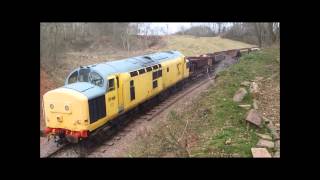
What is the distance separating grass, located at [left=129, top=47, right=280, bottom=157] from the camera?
12141 mm

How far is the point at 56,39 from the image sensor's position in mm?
33438

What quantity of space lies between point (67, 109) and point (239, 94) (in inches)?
301

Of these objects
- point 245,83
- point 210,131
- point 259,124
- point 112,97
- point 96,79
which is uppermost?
point 96,79

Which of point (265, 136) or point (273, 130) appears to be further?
point (273, 130)

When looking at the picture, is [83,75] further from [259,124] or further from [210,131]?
[259,124]

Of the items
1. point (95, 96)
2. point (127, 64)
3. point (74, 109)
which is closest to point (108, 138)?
point (95, 96)

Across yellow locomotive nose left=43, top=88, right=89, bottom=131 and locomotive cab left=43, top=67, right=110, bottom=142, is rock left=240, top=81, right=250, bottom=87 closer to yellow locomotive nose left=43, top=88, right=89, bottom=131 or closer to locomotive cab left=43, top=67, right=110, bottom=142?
locomotive cab left=43, top=67, right=110, bottom=142

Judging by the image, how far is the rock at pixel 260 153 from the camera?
10.8 metres

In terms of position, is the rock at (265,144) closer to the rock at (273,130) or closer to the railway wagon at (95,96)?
the rock at (273,130)

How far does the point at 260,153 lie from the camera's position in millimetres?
10953

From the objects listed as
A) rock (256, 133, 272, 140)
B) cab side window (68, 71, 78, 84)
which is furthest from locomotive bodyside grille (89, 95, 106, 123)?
rock (256, 133, 272, 140)

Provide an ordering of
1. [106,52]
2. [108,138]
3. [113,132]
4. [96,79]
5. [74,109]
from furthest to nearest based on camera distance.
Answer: [106,52] → [113,132] → [108,138] → [96,79] → [74,109]

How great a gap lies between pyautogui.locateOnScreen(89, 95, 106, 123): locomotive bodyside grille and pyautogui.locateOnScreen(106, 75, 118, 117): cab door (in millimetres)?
369

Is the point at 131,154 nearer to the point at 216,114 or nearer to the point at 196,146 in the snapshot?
the point at 196,146
